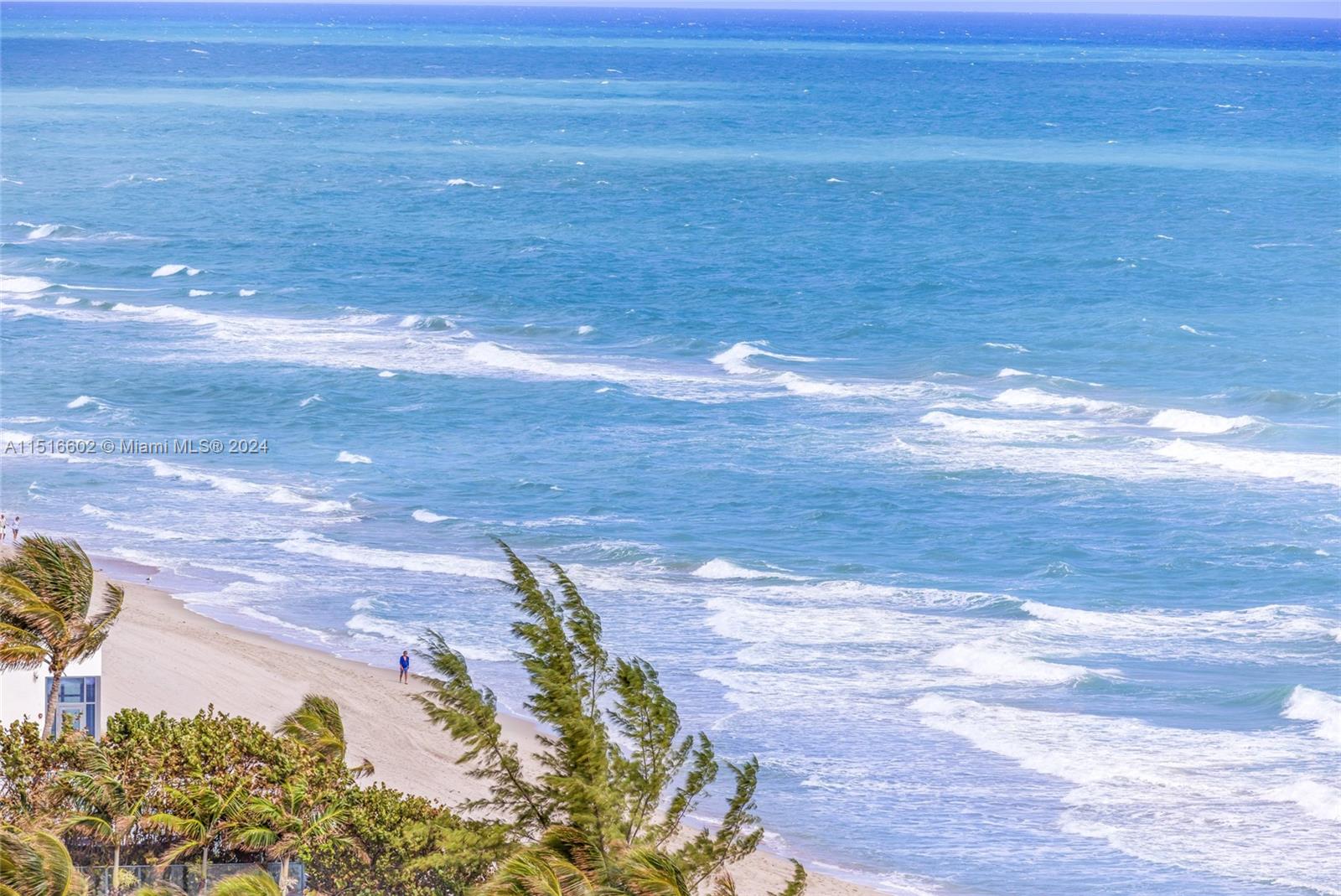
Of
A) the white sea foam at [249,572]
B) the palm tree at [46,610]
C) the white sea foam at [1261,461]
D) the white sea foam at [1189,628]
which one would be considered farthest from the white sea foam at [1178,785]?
the white sea foam at [1261,461]

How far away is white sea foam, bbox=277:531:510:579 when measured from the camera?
40.2 meters

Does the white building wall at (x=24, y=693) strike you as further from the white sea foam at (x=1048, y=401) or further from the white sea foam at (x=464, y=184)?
the white sea foam at (x=464, y=184)

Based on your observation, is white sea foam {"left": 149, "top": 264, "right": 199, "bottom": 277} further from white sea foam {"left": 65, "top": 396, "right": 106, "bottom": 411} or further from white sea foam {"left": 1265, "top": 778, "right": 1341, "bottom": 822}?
white sea foam {"left": 1265, "top": 778, "right": 1341, "bottom": 822}

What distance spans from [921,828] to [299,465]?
1075 inches

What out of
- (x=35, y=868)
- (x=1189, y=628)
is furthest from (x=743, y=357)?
(x=35, y=868)

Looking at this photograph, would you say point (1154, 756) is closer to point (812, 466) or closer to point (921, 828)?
point (921, 828)

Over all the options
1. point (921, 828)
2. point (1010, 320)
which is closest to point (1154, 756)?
point (921, 828)

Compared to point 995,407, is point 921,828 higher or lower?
lower

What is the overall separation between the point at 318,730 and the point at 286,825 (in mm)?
2878

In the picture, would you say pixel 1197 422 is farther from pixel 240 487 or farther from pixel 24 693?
pixel 24 693

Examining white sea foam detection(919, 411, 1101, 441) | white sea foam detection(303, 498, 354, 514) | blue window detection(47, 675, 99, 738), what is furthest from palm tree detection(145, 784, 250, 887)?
white sea foam detection(919, 411, 1101, 441)

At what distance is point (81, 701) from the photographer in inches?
922

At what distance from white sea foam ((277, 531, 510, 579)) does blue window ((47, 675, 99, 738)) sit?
54.6ft

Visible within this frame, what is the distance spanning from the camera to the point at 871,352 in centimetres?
6288
